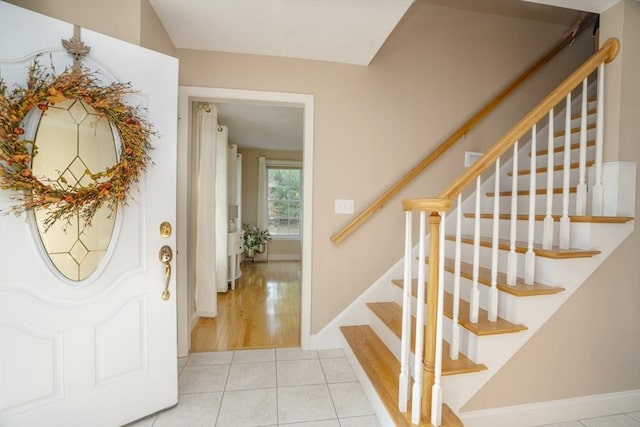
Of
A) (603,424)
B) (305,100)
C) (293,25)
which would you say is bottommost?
(603,424)

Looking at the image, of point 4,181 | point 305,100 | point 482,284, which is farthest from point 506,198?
point 4,181

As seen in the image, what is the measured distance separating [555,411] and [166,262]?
248 cm

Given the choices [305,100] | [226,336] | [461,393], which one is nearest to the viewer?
[461,393]

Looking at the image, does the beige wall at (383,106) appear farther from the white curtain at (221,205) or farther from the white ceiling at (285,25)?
Answer: the white curtain at (221,205)

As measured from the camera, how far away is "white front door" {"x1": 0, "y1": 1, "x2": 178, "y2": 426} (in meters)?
1.26

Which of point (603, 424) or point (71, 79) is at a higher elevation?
point (71, 79)

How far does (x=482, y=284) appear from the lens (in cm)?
169

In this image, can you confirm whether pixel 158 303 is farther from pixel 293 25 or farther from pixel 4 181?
pixel 293 25

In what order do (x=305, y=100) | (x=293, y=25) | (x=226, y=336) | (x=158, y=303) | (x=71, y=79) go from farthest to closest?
1. (x=226, y=336)
2. (x=305, y=100)
3. (x=293, y=25)
4. (x=158, y=303)
5. (x=71, y=79)

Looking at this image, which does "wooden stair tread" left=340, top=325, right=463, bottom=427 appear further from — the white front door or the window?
the window

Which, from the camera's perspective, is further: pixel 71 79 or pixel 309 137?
pixel 309 137

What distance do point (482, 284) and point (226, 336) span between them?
223 cm

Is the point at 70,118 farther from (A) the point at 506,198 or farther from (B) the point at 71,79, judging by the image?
(A) the point at 506,198

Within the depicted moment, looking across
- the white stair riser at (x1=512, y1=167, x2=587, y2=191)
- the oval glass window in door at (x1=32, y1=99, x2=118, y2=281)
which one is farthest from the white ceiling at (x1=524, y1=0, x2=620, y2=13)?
the oval glass window in door at (x1=32, y1=99, x2=118, y2=281)
